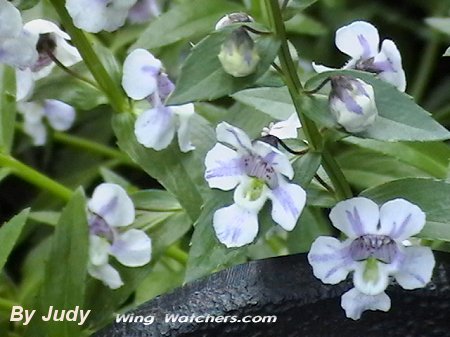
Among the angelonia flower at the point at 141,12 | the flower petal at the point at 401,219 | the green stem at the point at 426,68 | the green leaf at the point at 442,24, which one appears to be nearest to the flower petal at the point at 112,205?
the flower petal at the point at 401,219

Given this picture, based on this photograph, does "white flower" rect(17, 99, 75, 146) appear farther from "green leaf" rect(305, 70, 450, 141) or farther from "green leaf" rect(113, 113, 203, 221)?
"green leaf" rect(305, 70, 450, 141)

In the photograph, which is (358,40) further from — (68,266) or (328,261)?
(68,266)

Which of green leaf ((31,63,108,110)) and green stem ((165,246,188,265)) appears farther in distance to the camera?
green stem ((165,246,188,265))

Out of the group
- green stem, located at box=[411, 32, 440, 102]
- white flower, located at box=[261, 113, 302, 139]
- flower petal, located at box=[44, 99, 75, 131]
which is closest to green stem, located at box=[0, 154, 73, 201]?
flower petal, located at box=[44, 99, 75, 131]

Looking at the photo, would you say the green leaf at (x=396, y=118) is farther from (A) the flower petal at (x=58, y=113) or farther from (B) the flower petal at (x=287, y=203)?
(A) the flower petal at (x=58, y=113)

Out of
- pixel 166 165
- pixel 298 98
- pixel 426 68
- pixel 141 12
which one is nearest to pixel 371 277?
pixel 298 98

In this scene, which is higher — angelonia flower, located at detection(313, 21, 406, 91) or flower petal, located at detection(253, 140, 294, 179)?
angelonia flower, located at detection(313, 21, 406, 91)

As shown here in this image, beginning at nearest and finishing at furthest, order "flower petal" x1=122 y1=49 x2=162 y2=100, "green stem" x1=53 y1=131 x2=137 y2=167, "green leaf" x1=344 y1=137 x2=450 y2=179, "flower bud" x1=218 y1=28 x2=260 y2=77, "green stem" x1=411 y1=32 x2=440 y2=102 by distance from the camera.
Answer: "flower bud" x1=218 y1=28 x2=260 y2=77
"flower petal" x1=122 y1=49 x2=162 y2=100
"green leaf" x1=344 y1=137 x2=450 y2=179
"green stem" x1=53 y1=131 x2=137 y2=167
"green stem" x1=411 y1=32 x2=440 y2=102
